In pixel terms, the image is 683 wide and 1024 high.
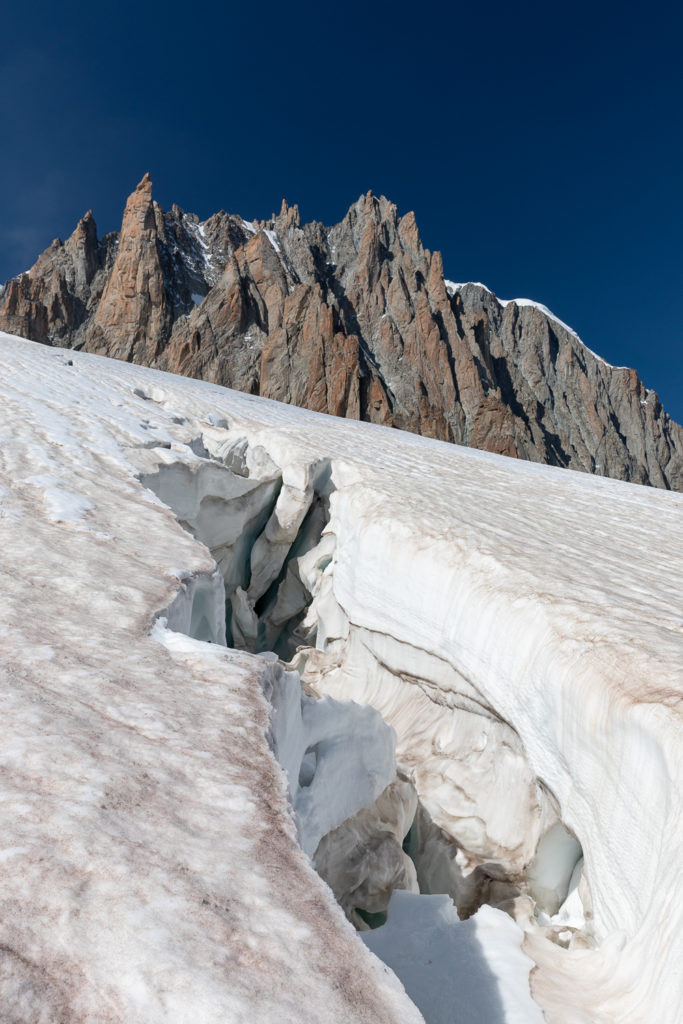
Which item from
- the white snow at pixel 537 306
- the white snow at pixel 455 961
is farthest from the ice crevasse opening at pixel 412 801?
the white snow at pixel 537 306

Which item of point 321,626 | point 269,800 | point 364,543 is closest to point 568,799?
point 269,800

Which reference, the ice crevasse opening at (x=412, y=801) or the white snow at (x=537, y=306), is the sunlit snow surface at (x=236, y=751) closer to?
the ice crevasse opening at (x=412, y=801)

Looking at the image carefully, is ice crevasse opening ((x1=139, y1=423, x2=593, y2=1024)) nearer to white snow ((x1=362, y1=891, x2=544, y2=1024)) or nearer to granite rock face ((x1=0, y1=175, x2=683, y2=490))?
white snow ((x1=362, y1=891, x2=544, y2=1024))

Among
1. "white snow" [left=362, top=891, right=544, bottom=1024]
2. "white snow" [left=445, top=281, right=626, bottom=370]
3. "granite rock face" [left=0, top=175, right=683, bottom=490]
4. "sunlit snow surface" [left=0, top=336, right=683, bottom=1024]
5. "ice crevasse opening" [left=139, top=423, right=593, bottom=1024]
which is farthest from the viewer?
"white snow" [left=445, top=281, right=626, bottom=370]

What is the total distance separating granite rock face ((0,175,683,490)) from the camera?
4956 centimetres

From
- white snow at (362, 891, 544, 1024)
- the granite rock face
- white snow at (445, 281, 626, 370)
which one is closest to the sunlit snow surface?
white snow at (362, 891, 544, 1024)

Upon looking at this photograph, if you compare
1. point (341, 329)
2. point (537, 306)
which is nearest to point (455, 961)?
point (341, 329)

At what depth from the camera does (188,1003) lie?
948 millimetres

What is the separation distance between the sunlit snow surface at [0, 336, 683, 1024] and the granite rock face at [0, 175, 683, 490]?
44809 mm

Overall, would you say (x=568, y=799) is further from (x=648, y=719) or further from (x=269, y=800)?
(x=269, y=800)

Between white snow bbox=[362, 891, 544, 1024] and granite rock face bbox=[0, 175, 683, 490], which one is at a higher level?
granite rock face bbox=[0, 175, 683, 490]

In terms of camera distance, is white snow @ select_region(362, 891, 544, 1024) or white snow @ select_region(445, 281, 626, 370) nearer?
white snow @ select_region(362, 891, 544, 1024)

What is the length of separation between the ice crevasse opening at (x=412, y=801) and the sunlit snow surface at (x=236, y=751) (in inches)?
3.8

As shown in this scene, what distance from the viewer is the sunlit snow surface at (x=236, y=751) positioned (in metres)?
1.03
